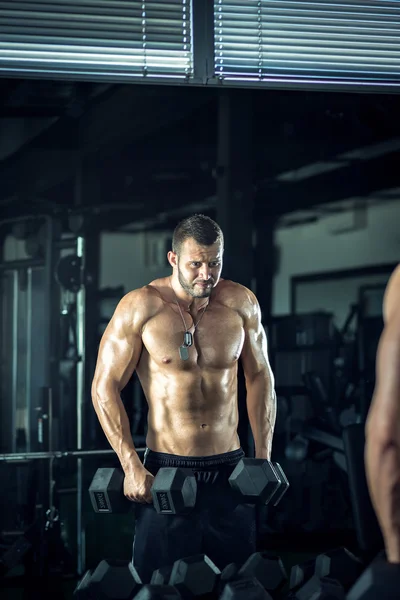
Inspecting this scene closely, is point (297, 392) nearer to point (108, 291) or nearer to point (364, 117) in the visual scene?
point (108, 291)

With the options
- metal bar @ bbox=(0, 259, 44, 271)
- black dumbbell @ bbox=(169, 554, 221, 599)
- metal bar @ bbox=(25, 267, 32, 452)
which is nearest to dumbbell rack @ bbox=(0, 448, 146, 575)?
metal bar @ bbox=(25, 267, 32, 452)

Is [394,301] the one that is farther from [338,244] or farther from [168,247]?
[338,244]

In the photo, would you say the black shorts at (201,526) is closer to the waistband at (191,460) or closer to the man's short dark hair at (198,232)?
the waistband at (191,460)

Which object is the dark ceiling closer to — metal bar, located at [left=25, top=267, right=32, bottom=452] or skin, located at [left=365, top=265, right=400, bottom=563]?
metal bar, located at [left=25, top=267, right=32, bottom=452]

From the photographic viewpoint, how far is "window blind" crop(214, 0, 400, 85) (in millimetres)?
3115

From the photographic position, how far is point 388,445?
1395 mm

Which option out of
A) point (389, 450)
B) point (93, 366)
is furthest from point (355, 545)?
point (389, 450)


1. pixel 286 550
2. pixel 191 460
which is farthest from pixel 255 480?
pixel 286 550

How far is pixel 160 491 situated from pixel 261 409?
Result: 538 mm

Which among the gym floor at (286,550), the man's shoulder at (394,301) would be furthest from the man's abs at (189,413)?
the gym floor at (286,550)

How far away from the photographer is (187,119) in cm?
409

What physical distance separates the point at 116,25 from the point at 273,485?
5.78 feet

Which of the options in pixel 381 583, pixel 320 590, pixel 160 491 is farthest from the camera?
pixel 160 491

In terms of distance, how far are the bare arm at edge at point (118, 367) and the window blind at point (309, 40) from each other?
1004mm
